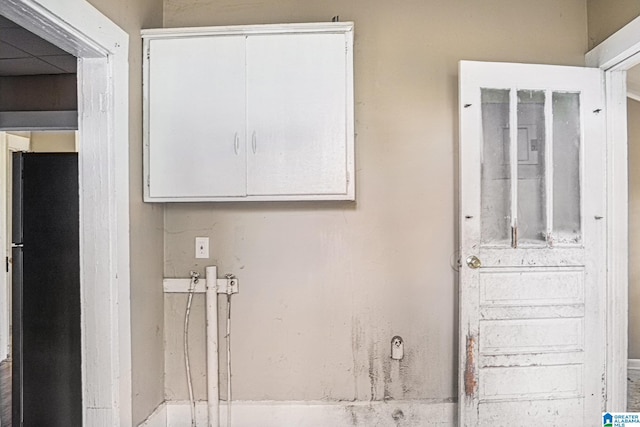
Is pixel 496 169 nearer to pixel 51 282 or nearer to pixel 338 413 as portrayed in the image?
pixel 338 413

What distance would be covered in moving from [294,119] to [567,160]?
1522 millimetres

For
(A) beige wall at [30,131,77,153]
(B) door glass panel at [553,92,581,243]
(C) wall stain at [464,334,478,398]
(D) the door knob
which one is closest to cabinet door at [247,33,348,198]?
(D) the door knob

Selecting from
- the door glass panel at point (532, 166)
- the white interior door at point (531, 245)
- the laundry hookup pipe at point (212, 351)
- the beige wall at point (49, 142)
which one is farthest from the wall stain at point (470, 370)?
the beige wall at point (49, 142)

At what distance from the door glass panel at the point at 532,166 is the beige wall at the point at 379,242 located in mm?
320

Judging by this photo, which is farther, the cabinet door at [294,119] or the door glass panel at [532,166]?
the door glass panel at [532,166]

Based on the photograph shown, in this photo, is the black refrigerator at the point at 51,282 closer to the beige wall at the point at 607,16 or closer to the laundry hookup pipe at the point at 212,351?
the laundry hookup pipe at the point at 212,351

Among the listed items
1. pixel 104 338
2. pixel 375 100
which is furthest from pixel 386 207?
pixel 104 338

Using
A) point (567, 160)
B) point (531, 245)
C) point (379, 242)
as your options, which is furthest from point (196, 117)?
point (567, 160)

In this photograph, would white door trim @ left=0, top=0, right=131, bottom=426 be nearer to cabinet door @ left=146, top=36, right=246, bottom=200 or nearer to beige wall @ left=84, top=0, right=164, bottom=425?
beige wall @ left=84, top=0, right=164, bottom=425

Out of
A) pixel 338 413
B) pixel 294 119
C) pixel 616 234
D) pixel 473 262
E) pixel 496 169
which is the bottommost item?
pixel 338 413

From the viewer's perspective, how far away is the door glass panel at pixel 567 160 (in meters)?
2.44

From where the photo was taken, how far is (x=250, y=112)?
2.24 metres

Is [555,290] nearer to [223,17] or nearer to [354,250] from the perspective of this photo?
[354,250]

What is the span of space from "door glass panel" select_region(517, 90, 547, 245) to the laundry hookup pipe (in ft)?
5.75
